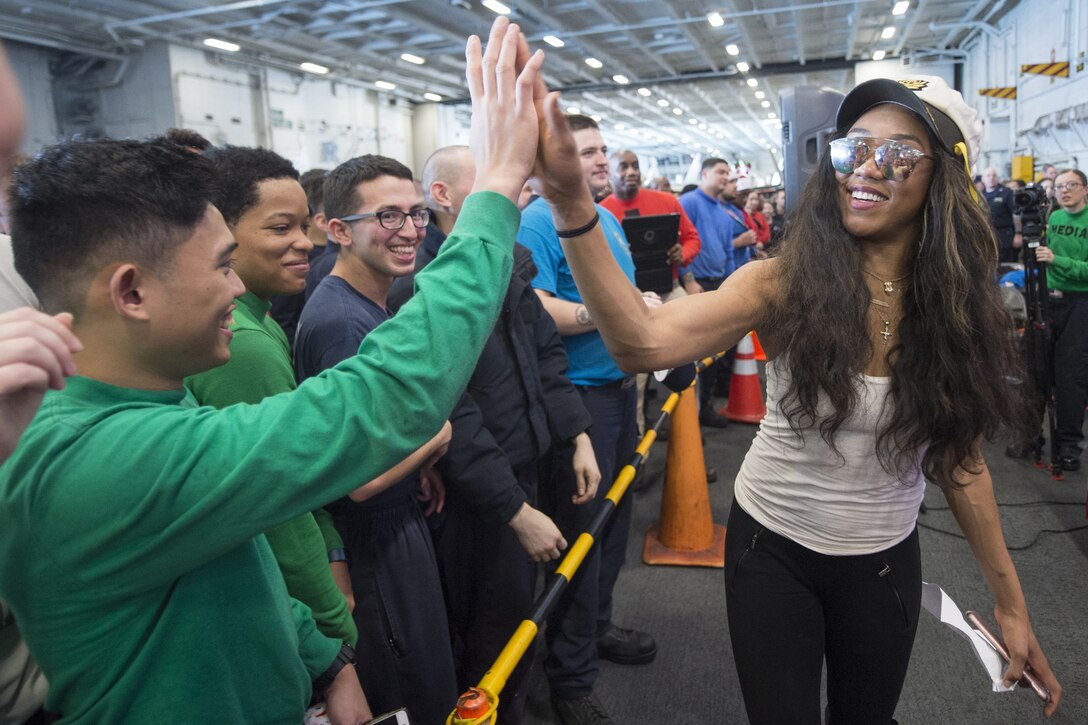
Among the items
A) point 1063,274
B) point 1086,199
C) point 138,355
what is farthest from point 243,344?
point 1086,199

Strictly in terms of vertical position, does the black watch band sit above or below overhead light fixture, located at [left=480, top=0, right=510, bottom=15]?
below

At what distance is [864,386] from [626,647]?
6.38 ft

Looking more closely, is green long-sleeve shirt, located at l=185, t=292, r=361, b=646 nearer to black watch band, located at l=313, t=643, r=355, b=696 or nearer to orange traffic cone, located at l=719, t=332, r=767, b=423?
black watch band, located at l=313, t=643, r=355, b=696

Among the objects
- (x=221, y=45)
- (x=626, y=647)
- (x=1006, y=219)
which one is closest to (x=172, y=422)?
(x=626, y=647)

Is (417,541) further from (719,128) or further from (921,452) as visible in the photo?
(719,128)

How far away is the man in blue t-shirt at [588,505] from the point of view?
2609 mm

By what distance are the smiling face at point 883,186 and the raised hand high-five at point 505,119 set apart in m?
0.84

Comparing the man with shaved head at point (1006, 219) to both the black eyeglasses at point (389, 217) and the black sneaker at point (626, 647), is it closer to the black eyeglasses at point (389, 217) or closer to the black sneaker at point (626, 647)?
the black sneaker at point (626, 647)

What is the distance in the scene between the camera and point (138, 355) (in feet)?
3.11

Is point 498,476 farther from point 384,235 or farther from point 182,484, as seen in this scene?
point 182,484

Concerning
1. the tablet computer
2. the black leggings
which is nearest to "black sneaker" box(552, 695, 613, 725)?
the black leggings

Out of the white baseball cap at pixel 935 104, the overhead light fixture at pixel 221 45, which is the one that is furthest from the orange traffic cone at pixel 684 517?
the overhead light fixture at pixel 221 45

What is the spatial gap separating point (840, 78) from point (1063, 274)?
19235mm

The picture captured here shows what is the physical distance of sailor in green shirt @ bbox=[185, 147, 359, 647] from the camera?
59.4 inches
